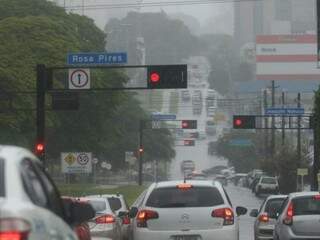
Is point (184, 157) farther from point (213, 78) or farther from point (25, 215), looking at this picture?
point (25, 215)

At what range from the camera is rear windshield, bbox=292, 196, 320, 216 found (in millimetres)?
18000

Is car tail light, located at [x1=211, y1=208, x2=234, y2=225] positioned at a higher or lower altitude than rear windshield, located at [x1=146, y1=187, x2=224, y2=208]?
lower

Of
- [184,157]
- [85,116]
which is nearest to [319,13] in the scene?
[85,116]

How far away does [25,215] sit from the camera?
5.90 meters

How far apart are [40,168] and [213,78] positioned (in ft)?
629

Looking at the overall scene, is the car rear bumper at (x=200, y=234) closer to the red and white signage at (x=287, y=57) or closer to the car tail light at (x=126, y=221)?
the car tail light at (x=126, y=221)

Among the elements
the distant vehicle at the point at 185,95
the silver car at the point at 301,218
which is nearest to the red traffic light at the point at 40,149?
the silver car at the point at 301,218

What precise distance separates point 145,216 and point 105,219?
14.5ft

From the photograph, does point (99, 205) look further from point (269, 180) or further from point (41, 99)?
point (269, 180)

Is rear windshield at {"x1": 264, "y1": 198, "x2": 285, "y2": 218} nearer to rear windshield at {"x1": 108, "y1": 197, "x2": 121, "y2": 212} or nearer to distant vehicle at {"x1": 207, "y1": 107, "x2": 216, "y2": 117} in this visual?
rear windshield at {"x1": 108, "y1": 197, "x2": 121, "y2": 212}

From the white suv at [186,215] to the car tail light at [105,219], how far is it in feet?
13.0

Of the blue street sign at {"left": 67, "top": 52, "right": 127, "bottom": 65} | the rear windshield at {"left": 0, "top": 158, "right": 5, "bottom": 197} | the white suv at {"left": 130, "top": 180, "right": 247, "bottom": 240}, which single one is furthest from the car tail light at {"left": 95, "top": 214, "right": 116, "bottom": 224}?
the rear windshield at {"left": 0, "top": 158, "right": 5, "bottom": 197}

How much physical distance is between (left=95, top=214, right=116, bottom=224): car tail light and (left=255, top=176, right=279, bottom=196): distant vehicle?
1917 inches

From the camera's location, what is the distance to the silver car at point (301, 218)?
17.6 m
